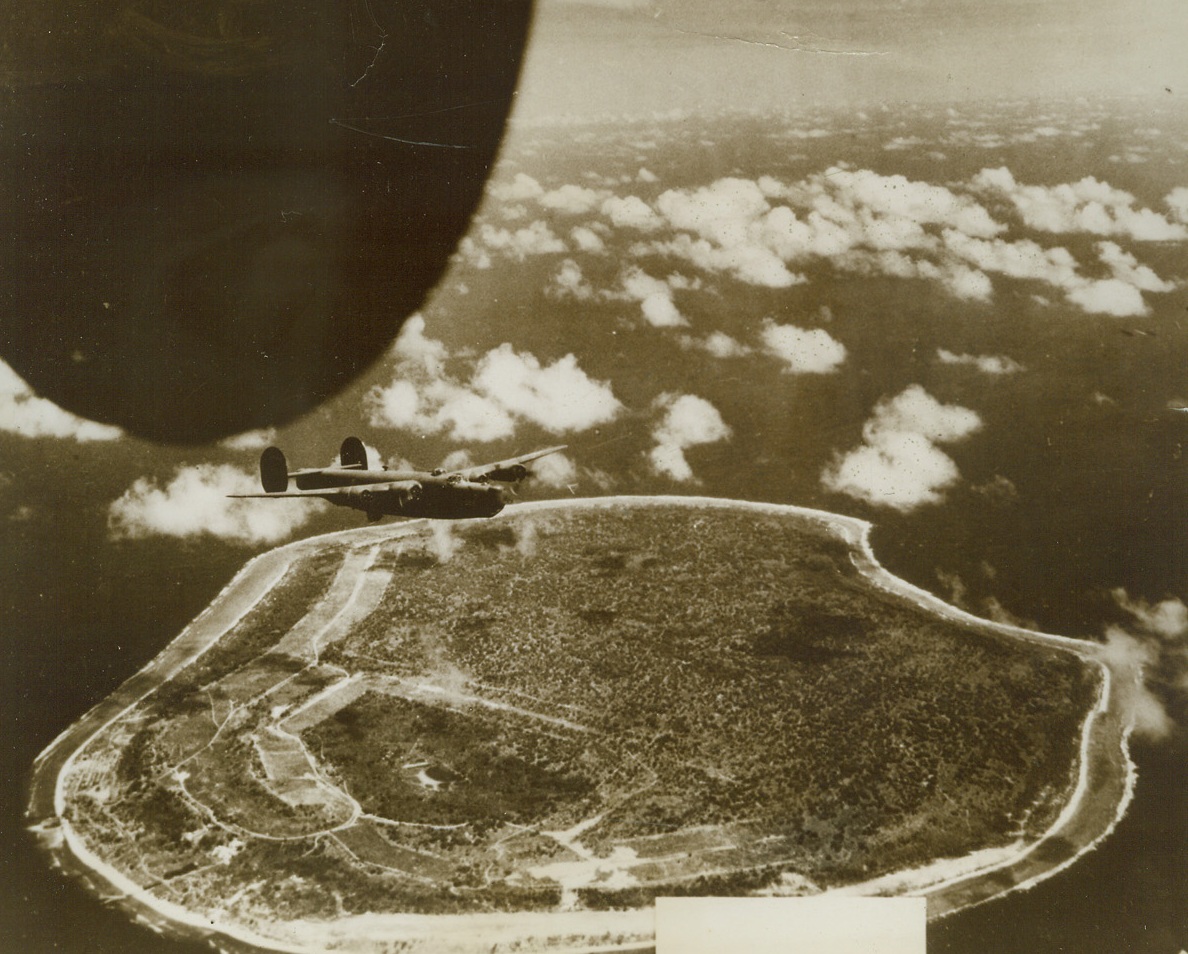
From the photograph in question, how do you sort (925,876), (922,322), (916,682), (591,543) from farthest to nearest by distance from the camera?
(591,543) → (922,322) → (916,682) → (925,876)

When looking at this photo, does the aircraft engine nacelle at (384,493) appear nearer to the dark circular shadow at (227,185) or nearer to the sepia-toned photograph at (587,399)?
the sepia-toned photograph at (587,399)

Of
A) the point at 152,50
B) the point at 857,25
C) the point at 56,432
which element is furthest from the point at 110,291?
the point at 857,25

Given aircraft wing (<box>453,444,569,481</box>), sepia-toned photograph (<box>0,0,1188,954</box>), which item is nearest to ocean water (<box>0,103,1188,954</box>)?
sepia-toned photograph (<box>0,0,1188,954</box>)

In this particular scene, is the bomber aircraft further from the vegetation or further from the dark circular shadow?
the vegetation

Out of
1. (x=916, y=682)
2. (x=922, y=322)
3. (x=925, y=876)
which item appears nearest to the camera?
(x=925, y=876)

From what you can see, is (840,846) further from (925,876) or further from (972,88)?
(972,88)

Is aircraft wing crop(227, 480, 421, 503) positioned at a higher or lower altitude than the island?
higher
